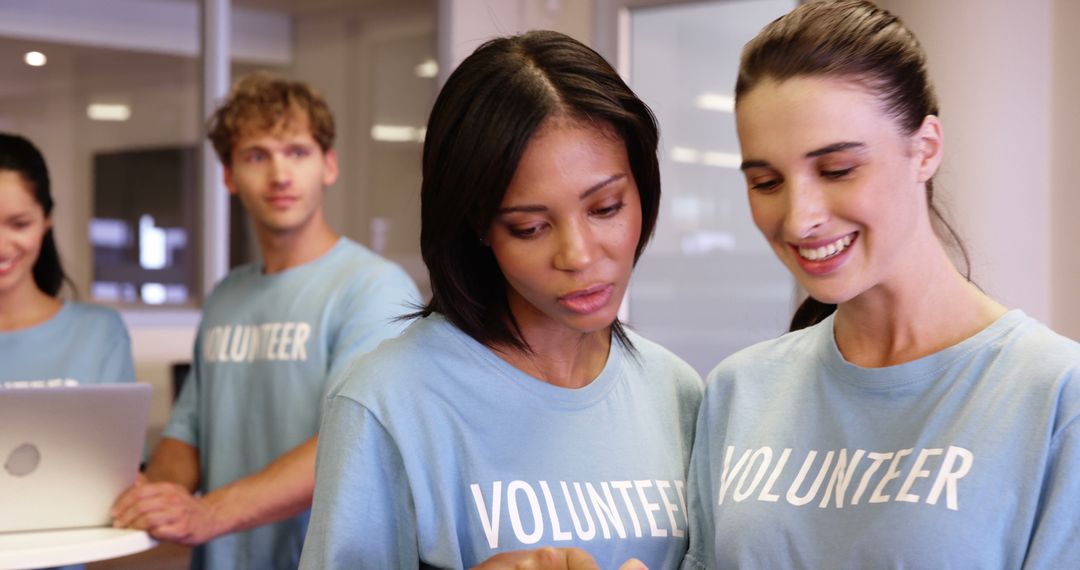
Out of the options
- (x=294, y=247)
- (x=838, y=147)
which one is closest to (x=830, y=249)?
(x=838, y=147)

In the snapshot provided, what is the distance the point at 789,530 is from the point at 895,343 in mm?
266

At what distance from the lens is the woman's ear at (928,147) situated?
1.46m

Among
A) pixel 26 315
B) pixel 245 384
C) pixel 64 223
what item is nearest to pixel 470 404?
pixel 245 384

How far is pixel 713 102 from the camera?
4.18 metres

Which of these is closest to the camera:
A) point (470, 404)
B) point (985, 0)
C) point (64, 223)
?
point (470, 404)

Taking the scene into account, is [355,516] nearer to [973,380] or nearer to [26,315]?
[973,380]

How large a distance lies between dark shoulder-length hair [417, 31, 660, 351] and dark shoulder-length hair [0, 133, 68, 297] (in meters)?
1.70

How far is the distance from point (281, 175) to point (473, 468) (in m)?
1.45

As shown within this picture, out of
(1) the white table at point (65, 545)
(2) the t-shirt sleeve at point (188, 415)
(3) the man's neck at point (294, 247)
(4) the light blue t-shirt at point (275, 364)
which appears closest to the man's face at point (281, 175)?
(3) the man's neck at point (294, 247)

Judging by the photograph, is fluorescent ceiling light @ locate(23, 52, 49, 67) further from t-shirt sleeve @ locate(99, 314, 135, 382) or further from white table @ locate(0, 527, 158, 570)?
white table @ locate(0, 527, 158, 570)

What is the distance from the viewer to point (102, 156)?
16.7 ft

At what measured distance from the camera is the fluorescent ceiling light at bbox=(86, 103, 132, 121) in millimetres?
5066

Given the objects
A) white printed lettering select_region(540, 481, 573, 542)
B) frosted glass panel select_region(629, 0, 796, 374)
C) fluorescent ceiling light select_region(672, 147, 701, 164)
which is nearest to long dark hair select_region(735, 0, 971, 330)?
white printed lettering select_region(540, 481, 573, 542)

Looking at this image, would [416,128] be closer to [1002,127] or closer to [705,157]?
[705,157]
